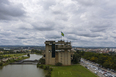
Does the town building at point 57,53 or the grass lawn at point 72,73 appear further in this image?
the town building at point 57,53

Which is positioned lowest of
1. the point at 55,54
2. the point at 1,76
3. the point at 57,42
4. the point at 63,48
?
the point at 1,76

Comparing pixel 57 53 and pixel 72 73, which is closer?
pixel 72 73

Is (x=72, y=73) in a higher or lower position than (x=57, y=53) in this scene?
lower

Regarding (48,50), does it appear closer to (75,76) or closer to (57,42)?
(57,42)

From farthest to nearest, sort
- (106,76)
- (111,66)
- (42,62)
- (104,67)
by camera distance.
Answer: (42,62)
(104,67)
(111,66)
(106,76)

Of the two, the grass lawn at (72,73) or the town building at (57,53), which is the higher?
the town building at (57,53)

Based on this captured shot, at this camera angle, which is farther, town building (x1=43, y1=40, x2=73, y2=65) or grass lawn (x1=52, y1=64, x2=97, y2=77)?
town building (x1=43, y1=40, x2=73, y2=65)

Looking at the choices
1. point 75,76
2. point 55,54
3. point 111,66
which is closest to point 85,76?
point 75,76

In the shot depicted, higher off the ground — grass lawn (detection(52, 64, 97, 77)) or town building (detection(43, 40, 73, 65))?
town building (detection(43, 40, 73, 65))
